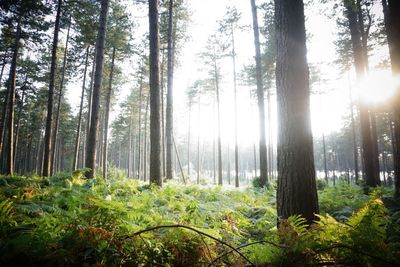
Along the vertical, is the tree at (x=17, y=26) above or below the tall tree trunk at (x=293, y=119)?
above

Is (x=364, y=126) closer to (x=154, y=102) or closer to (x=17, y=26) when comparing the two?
(x=154, y=102)

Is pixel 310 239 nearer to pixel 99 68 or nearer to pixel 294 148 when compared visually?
pixel 294 148

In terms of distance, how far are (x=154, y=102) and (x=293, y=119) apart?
20.0ft

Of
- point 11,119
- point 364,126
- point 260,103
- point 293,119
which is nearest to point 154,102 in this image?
point 293,119

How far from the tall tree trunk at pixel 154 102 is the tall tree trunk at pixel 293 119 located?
18.0 ft

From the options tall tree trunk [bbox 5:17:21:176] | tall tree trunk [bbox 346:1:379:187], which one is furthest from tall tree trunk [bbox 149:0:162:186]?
tall tree trunk [bbox 5:17:21:176]

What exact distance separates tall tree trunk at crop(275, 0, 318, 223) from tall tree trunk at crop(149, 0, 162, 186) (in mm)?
5489

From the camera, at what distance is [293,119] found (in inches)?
148

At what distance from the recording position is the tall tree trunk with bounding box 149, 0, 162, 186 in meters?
8.59

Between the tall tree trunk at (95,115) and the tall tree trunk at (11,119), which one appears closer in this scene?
the tall tree trunk at (95,115)

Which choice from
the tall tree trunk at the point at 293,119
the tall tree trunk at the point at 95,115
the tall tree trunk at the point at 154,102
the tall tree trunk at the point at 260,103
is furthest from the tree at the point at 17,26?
the tall tree trunk at the point at 293,119

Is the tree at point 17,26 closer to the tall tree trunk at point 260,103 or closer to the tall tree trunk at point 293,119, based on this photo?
the tall tree trunk at point 260,103

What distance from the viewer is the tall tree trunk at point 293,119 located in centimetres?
361

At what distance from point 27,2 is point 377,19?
22.8m
